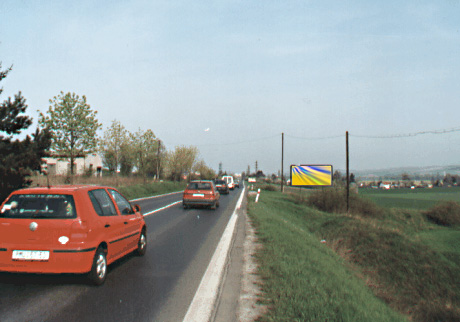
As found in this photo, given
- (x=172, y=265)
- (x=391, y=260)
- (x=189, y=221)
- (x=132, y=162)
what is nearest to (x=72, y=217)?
(x=172, y=265)

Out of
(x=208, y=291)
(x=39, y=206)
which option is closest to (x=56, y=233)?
(x=39, y=206)

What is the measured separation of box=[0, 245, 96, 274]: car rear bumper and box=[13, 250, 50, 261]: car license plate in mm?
38

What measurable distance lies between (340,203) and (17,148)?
104 ft

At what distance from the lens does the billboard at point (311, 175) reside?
49.2 m

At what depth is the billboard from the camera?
4919 centimetres

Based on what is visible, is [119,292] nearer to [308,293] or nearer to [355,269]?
[308,293]

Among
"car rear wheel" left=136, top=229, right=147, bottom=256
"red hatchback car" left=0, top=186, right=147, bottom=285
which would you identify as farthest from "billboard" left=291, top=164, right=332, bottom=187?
"red hatchback car" left=0, top=186, right=147, bottom=285

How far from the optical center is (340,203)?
128 ft

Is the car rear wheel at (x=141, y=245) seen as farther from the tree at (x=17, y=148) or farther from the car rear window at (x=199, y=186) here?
the car rear window at (x=199, y=186)

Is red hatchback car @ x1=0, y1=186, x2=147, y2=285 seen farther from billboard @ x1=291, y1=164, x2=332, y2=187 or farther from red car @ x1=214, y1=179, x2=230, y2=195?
billboard @ x1=291, y1=164, x2=332, y2=187

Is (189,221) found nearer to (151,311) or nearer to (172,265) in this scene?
(172,265)

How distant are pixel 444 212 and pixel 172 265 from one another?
145 feet

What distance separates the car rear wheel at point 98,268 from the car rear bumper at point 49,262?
0.29 metres

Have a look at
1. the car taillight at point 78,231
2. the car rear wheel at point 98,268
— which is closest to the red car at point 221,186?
the car rear wheel at point 98,268
